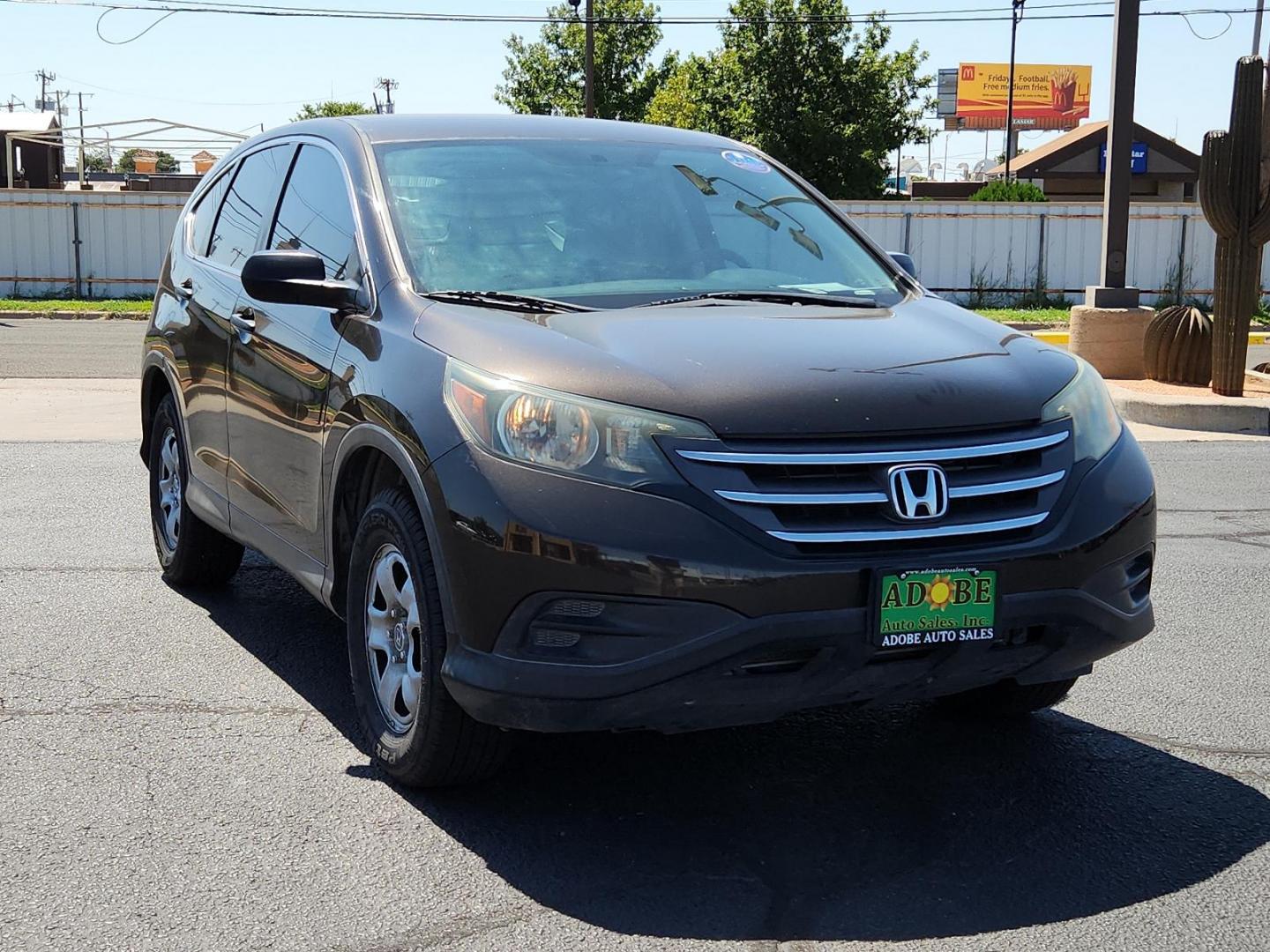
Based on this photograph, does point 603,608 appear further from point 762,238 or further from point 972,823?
point 762,238

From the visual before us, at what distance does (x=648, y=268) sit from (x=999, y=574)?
1555 mm

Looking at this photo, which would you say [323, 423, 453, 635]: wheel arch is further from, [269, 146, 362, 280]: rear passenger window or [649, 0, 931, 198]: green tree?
[649, 0, 931, 198]: green tree

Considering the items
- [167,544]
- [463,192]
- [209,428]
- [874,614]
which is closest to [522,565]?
[874,614]

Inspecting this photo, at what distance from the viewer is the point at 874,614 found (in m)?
3.39

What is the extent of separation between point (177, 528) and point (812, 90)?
3802 cm

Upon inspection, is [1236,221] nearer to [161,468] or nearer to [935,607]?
[161,468]

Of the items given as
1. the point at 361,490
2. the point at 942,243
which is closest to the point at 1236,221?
the point at 361,490

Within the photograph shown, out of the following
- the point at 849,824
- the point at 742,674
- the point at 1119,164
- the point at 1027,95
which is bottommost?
the point at 849,824

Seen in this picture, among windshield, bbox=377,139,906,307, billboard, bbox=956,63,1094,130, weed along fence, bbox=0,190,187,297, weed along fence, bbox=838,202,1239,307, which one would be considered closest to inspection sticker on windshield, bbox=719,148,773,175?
windshield, bbox=377,139,906,307

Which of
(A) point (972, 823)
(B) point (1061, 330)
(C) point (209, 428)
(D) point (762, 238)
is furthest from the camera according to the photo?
(B) point (1061, 330)

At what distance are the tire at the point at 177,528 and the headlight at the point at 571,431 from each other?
8.91 feet

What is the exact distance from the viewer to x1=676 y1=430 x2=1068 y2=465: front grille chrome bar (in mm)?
3391

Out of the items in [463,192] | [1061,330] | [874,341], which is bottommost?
[1061,330]

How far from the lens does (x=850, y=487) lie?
3434 mm
